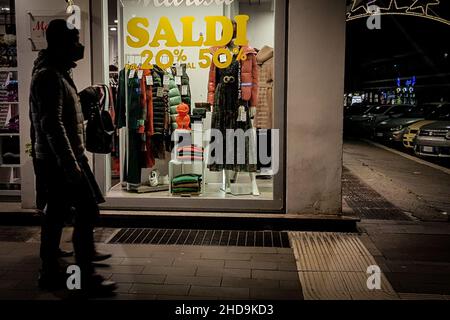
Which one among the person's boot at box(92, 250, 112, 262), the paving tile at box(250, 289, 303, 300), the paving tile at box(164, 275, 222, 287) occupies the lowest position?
the paving tile at box(250, 289, 303, 300)

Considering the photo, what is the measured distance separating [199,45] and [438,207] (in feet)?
14.8

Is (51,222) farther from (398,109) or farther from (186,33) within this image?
(398,109)

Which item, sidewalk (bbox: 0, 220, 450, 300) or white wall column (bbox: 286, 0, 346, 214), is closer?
sidewalk (bbox: 0, 220, 450, 300)

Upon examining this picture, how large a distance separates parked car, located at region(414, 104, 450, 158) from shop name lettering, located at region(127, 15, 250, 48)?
7.84 metres

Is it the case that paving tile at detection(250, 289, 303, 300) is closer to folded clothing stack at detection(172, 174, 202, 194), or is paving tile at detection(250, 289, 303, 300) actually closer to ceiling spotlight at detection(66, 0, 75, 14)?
folded clothing stack at detection(172, 174, 202, 194)

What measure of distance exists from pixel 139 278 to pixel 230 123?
3121mm

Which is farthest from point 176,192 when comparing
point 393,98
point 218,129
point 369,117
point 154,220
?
point 393,98

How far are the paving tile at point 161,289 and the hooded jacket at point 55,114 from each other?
1243mm

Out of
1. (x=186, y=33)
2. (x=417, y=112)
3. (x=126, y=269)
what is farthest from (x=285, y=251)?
(x=417, y=112)

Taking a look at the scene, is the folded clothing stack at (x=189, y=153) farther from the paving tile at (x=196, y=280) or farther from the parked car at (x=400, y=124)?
the parked car at (x=400, y=124)

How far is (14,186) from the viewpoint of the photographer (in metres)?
7.95

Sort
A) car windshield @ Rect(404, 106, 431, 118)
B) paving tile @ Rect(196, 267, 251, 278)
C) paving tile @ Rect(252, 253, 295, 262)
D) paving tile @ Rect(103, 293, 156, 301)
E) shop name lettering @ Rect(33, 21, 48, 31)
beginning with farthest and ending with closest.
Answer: car windshield @ Rect(404, 106, 431, 118) → shop name lettering @ Rect(33, 21, 48, 31) → paving tile @ Rect(252, 253, 295, 262) → paving tile @ Rect(196, 267, 251, 278) → paving tile @ Rect(103, 293, 156, 301)

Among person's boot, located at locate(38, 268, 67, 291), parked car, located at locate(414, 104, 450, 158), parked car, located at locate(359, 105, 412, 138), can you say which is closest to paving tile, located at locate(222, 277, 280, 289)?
person's boot, located at locate(38, 268, 67, 291)

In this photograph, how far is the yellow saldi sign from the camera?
7.00 meters
